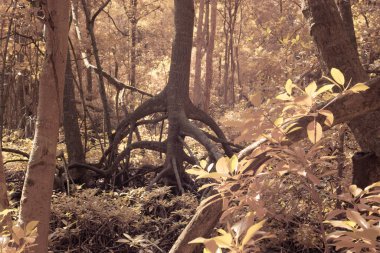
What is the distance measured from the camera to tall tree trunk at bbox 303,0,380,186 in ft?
9.16

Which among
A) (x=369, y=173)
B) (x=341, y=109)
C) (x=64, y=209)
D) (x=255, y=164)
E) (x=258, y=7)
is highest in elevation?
(x=258, y=7)

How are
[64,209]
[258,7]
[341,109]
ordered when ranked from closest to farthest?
1. [341,109]
2. [64,209]
3. [258,7]

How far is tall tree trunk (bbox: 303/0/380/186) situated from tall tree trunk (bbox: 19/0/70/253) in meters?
1.60

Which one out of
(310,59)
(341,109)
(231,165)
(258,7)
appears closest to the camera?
(231,165)

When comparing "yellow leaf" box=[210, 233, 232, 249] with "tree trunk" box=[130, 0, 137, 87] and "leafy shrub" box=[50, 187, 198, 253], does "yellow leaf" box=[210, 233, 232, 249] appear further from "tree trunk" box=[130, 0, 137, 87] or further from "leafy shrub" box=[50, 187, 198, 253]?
"tree trunk" box=[130, 0, 137, 87]

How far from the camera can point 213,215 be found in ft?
6.17

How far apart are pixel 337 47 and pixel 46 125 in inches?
74.9

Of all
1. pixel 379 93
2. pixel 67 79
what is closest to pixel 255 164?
pixel 379 93

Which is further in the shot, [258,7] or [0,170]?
[258,7]

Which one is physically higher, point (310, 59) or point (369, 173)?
point (310, 59)

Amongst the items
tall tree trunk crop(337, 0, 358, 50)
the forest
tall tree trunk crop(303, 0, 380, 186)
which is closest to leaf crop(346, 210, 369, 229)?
the forest

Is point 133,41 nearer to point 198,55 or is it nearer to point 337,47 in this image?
point 198,55

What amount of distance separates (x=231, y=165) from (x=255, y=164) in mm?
526

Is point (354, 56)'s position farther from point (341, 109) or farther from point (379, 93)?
point (341, 109)
